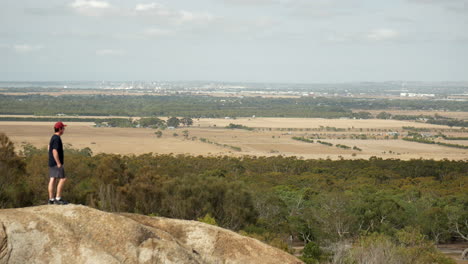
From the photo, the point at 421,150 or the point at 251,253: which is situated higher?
the point at 251,253

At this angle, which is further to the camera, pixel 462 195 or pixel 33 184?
pixel 462 195

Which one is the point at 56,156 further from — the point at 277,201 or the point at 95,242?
the point at 277,201

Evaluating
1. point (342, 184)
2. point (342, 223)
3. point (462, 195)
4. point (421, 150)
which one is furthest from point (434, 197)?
point (421, 150)

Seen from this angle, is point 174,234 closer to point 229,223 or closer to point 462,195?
point 229,223

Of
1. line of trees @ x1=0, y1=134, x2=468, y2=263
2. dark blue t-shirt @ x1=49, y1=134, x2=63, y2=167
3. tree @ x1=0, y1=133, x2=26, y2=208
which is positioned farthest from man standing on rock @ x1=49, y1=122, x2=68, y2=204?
tree @ x1=0, y1=133, x2=26, y2=208

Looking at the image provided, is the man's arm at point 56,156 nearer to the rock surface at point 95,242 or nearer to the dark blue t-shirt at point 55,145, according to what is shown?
the dark blue t-shirt at point 55,145

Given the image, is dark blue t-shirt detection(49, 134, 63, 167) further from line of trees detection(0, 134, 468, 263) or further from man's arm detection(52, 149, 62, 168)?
line of trees detection(0, 134, 468, 263)

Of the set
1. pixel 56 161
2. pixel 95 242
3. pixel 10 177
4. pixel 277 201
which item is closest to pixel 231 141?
pixel 277 201

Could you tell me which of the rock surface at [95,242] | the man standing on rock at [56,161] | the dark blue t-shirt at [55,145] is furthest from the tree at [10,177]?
the rock surface at [95,242]
